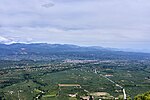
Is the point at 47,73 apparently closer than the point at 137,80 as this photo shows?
No

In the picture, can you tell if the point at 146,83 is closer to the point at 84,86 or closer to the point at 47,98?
the point at 84,86

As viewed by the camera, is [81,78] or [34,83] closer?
[34,83]

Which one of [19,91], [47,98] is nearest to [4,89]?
[19,91]

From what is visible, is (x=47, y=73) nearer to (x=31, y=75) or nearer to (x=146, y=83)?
(x=31, y=75)

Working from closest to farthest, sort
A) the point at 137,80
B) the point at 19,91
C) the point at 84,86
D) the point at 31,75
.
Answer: the point at 19,91 < the point at 84,86 < the point at 137,80 < the point at 31,75

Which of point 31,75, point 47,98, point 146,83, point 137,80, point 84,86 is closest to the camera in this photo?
point 47,98

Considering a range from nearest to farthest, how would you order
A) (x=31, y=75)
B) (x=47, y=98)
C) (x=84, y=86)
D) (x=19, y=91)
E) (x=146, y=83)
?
(x=47, y=98), (x=19, y=91), (x=84, y=86), (x=146, y=83), (x=31, y=75)

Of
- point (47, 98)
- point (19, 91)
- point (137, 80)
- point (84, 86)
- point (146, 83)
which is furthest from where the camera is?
point (137, 80)

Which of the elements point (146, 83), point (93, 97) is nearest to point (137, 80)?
point (146, 83)

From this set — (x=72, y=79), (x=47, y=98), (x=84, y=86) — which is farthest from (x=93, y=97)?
(x=72, y=79)
